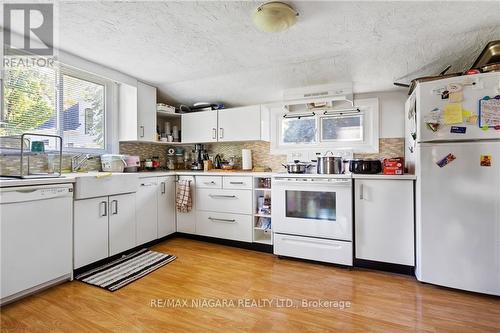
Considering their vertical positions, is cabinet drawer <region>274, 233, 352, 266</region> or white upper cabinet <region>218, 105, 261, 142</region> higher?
white upper cabinet <region>218, 105, 261, 142</region>

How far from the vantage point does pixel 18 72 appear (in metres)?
2.28

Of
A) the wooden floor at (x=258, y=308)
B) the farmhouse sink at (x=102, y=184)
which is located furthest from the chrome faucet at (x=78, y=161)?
the wooden floor at (x=258, y=308)

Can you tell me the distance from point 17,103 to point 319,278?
3.24 meters

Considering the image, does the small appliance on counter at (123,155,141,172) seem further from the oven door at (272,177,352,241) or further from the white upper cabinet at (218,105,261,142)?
the oven door at (272,177,352,241)

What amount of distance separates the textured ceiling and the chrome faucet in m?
1.06

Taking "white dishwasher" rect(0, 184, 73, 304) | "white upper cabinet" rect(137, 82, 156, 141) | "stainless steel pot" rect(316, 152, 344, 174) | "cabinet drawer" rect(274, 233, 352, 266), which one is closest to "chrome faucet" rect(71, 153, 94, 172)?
"white upper cabinet" rect(137, 82, 156, 141)

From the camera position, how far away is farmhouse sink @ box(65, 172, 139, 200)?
2.15 meters

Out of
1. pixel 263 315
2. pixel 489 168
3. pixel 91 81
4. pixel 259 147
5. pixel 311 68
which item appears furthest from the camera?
pixel 259 147

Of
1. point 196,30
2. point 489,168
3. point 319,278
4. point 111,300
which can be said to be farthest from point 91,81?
point 489,168

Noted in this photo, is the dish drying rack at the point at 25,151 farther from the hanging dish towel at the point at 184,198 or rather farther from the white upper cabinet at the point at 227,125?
the white upper cabinet at the point at 227,125

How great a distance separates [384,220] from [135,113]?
310 centimetres

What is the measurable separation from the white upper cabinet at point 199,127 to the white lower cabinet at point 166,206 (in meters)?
0.72

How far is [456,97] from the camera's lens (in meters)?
1.91

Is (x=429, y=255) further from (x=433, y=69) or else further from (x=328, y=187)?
(x=433, y=69)
